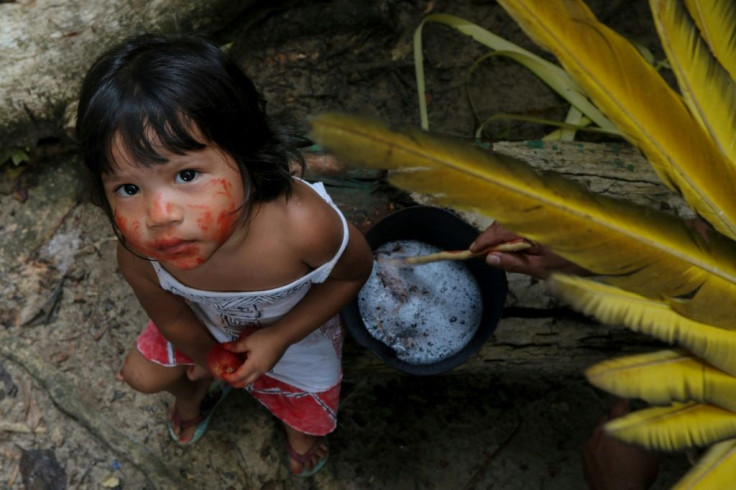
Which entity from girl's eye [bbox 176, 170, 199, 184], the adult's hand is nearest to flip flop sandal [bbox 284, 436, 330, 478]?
the adult's hand

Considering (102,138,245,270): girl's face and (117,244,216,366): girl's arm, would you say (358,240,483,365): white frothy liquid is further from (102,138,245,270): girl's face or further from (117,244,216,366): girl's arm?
(102,138,245,270): girl's face

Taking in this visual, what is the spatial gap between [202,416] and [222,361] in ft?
1.48

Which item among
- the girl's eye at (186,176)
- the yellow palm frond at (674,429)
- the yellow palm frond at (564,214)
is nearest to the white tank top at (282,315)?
the girl's eye at (186,176)

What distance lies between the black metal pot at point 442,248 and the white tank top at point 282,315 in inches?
3.3

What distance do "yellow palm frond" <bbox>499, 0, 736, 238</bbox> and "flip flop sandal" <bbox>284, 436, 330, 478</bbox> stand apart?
106 cm

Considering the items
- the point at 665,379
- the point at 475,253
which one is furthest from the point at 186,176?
the point at 665,379

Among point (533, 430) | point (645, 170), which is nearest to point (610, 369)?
point (645, 170)

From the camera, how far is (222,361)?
4.51 ft

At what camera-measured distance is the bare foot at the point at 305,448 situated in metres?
1.74

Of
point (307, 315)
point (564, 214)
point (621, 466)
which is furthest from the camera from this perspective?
point (621, 466)

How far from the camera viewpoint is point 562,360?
1674mm

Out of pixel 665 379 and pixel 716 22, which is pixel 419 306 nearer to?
pixel 665 379

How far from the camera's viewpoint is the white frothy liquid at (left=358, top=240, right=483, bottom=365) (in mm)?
1628

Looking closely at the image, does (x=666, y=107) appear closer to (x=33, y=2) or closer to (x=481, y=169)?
(x=481, y=169)
